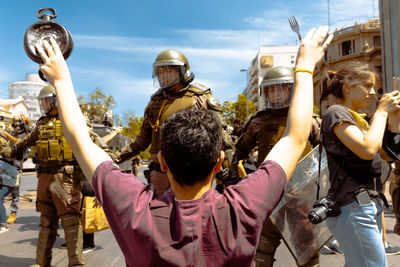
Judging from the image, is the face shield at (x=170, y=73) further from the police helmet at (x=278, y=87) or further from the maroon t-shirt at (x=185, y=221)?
the maroon t-shirt at (x=185, y=221)

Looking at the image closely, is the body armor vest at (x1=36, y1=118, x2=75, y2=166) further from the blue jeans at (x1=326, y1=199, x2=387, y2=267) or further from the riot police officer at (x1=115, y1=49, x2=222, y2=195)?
the blue jeans at (x1=326, y1=199, x2=387, y2=267)

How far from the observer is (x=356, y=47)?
4406cm

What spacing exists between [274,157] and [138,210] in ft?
1.59

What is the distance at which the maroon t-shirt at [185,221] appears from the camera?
112 centimetres

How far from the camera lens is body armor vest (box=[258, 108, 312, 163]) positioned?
148 inches

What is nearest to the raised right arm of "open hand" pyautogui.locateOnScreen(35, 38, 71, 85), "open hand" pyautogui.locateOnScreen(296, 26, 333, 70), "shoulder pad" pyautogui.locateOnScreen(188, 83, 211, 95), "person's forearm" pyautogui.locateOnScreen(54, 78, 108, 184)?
"open hand" pyautogui.locateOnScreen(296, 26, 333, 70)

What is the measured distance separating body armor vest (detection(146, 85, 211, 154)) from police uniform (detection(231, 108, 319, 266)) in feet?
2.09

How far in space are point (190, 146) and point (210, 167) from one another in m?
0.11

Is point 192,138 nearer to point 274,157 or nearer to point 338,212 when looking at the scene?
point 274,157

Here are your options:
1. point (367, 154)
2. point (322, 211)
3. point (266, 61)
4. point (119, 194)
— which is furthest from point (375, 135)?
point (266, 61)

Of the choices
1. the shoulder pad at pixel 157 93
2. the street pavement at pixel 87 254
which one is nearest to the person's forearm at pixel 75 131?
the shoulder pad at pixel 157 93

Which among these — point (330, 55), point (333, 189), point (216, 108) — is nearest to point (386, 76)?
point (216, 108)

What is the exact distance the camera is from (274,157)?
1315 mm

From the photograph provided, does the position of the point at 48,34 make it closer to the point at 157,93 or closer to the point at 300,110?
the point at 300,110
